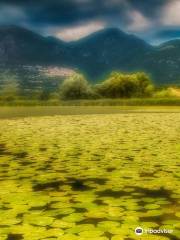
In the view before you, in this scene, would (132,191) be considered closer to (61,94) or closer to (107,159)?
(107,159)

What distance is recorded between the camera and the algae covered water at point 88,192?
4875 mm

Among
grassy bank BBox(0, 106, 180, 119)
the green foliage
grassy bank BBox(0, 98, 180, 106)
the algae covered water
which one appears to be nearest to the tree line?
the green foliage

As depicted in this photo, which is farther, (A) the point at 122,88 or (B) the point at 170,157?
(A) the point at 122,88

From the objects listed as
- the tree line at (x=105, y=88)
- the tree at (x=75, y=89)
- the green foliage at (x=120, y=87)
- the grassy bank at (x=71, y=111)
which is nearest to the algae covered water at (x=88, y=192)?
the grassy bank at (x=71, y=111)

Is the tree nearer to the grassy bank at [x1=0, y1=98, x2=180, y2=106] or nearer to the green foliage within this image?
the green foliage

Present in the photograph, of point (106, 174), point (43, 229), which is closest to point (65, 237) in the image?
point (43, 229)

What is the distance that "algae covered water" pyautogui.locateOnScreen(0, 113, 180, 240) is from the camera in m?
4.88

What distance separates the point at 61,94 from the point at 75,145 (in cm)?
6170

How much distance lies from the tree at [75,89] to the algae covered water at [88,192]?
61104 millimetres

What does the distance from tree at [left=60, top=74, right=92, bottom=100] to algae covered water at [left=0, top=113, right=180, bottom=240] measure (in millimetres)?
61104

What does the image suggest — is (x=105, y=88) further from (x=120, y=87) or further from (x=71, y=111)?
(x=71, y=111)

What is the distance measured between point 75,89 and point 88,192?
219ft

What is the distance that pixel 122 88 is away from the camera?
254ft

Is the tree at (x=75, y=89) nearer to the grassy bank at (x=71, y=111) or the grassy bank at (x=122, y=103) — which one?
the grassy bank at (x=122, y=103)
